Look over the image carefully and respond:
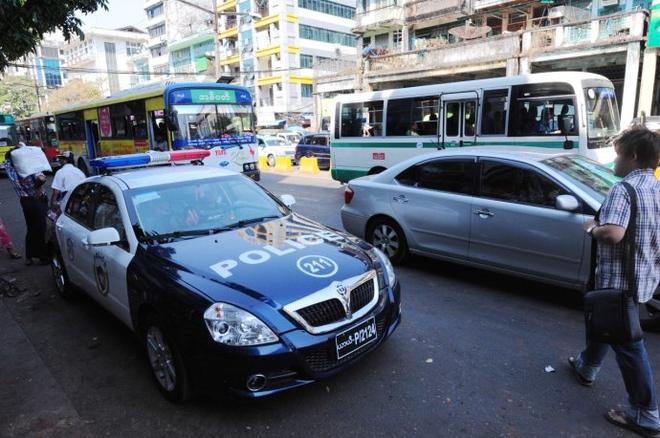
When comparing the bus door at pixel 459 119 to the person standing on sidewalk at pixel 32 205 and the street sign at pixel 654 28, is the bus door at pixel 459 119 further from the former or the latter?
the street sign at pixel 654 28

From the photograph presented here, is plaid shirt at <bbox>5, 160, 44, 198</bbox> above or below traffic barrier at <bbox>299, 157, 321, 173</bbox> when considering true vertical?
above

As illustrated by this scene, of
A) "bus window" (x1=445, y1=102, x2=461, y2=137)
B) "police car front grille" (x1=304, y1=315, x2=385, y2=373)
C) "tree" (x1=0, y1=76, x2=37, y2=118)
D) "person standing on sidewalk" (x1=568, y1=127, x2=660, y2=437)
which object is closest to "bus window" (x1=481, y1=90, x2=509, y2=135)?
"bus window" (x1=445, y1=102, x2=461, y2=137)

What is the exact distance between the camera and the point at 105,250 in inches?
149

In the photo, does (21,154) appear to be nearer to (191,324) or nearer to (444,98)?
(191,324)

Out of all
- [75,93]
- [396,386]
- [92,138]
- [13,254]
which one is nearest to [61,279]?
[13,254]

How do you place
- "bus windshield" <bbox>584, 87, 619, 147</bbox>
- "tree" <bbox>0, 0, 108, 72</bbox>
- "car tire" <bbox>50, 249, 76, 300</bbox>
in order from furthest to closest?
1. "bus windshield" <bbox>584, 87, 619, 147</bbox>
2. "tree" <bbox>0, 0, 108, 72</bbox>
3. "car tire" <bbox>50, 249, 76, 300</bbox>

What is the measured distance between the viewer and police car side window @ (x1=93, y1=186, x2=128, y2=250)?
3.66 metres

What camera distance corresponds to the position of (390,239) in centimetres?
582

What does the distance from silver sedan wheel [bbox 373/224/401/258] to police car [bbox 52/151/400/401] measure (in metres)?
1.90

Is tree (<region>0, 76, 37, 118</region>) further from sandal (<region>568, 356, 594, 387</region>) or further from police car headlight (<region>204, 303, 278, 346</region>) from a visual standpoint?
sandal (<region>568, 356, 594, 387</region>)

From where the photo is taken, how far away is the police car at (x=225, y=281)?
8.84ft

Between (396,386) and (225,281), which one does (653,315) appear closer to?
(396,386)

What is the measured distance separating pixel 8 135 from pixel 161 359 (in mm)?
23985

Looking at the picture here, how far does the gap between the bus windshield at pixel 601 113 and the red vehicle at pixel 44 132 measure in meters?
20.9
